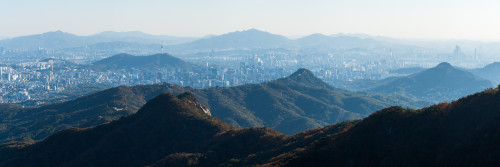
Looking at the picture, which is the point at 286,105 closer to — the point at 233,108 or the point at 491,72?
the point at 233,108

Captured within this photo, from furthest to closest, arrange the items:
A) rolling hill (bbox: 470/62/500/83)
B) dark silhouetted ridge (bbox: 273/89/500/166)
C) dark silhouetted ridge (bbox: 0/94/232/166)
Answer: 1. rolling hill (bbox: 470/62/500/83)
2. dark silhouetted ridge (bbox: 0/94/232/166)
3. dark silhouetted ridge (bbox: 273/89/500/166)

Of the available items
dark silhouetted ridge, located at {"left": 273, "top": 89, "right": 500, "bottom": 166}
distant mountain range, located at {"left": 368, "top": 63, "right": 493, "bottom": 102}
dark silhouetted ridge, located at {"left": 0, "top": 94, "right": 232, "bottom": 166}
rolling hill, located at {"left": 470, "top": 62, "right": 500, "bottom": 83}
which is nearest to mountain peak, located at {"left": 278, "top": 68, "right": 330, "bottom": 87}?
distant mountain range, located at {"left": 368, "top": 63, "right": 493, "bottom": 102}

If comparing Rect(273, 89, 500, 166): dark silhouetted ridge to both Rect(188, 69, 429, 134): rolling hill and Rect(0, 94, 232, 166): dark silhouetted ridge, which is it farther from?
Rect(188, 69, 429, 134): rolling hill

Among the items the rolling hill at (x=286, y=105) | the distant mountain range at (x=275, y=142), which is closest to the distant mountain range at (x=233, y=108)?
the rolling hill at (x=286, y=105)

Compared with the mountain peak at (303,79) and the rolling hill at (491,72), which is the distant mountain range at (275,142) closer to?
the mountain peak at (303,79)

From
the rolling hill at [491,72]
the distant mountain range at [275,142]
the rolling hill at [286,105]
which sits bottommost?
the rolling hill at [286,105]

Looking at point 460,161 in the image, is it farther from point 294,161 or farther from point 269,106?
point 269,106
